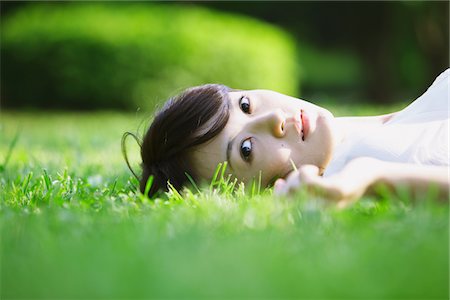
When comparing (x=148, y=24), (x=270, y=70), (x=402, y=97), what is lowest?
(x=402, y=97)

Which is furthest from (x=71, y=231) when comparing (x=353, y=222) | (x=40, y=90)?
(x=40, y=90)

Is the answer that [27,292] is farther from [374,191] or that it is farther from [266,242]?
[374,191]

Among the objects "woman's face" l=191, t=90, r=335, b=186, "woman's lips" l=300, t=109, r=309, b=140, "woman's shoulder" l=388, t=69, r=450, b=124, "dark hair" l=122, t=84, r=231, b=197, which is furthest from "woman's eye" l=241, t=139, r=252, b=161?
"woman's shoulder" l=388, t=69, r=450, b=124

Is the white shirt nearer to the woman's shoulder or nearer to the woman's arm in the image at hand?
the woman's shoulder

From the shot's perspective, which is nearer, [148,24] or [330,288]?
[330,288]

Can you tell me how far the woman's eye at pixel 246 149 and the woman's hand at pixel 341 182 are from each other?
0.55 m

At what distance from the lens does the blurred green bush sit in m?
12.0

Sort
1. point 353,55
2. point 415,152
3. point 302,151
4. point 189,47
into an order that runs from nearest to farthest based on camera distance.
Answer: point 415,152 → point 302,151 → point 189,47 → point 353,55

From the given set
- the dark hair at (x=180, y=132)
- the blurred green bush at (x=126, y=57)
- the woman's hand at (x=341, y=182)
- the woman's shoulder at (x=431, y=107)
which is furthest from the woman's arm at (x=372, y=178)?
the blurred green bush at (x=126, y=57)

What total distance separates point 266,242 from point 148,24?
10936 millimetres

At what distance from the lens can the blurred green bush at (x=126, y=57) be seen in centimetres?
1196

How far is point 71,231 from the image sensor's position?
2098 mm

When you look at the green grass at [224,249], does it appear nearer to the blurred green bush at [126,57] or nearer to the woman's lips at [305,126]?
the woman's lips at [305,126]

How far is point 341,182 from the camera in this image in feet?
7.16
